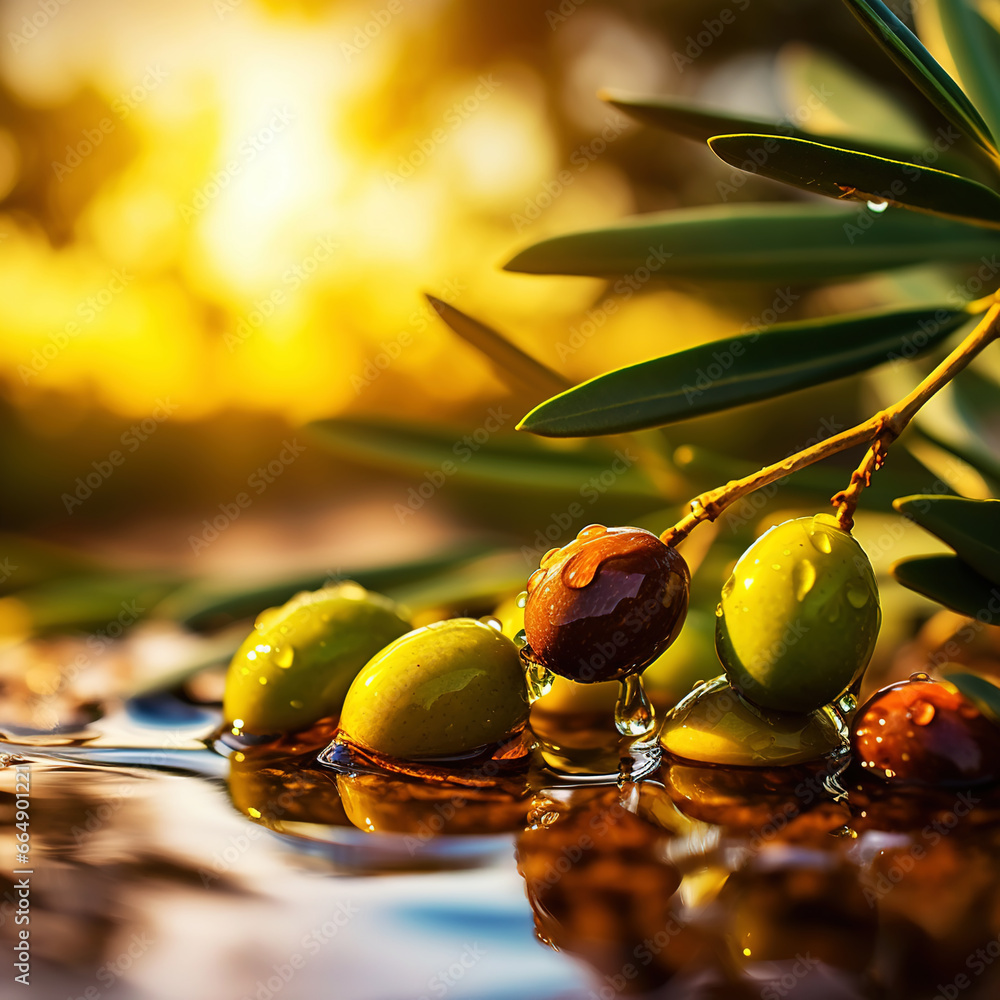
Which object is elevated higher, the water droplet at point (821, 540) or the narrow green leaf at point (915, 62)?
the narrow green leaf at point (915, 62)

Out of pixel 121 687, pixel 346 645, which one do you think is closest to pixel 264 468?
pixel 121 687

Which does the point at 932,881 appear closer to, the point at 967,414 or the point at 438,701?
the point at 438,701

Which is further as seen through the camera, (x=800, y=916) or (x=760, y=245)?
(x=760, y=245)

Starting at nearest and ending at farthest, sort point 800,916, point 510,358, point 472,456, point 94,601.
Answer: point 800,916, point 510,358, point 472,456, point 94,601

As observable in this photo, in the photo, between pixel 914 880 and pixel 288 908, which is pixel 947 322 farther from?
pixel 288 908

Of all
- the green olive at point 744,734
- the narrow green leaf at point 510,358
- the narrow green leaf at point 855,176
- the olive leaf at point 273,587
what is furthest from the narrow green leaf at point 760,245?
the olive leaf at point 273,587

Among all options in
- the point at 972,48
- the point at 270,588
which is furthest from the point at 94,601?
the point at 972,48

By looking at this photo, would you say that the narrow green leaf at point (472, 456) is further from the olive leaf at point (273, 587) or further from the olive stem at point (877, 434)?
the olive stem at point (877, 434)
